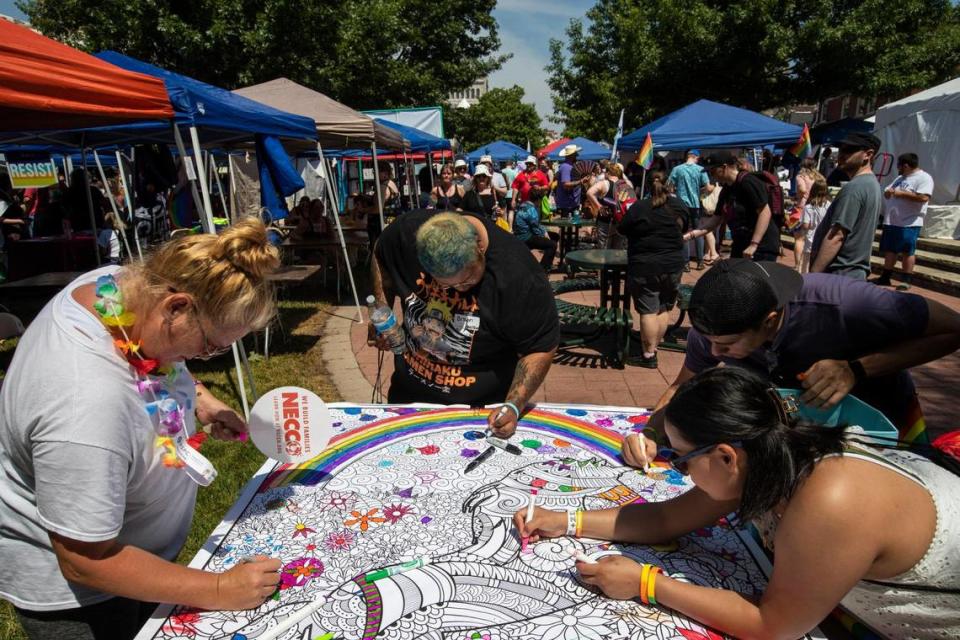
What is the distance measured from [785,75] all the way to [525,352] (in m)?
20.0

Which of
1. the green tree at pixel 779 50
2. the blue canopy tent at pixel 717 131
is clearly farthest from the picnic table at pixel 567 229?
the green tree at pixel 779 50

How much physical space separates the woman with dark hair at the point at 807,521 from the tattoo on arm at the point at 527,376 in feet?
2.85

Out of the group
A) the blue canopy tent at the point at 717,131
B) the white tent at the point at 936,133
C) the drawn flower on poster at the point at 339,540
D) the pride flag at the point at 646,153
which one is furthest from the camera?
the white tent at the point at 936,133

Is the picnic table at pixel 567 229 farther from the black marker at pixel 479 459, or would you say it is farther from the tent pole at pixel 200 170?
the black marker at pixel 479 459

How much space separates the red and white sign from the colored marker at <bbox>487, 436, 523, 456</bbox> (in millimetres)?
550

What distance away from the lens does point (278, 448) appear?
174 cm

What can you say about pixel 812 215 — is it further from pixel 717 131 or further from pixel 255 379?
pixel 255 379

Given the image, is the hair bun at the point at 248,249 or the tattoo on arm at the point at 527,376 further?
the tattoo on arm at the point at 527,376

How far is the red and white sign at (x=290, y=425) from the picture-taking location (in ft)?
5.63

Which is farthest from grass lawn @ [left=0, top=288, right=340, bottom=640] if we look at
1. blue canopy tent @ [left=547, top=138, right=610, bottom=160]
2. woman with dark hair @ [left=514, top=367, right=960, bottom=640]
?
blue canopy tent @ [left=547, top=138, right=610, bottom=160]

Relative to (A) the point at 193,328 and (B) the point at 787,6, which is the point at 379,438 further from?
(B) the point at 787,6

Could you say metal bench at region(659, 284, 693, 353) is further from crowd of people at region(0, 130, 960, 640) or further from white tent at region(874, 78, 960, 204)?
white tent at region(874, 78, 960, 204)

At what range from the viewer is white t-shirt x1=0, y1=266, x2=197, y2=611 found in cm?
101

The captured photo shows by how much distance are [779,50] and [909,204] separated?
36.7 ft
